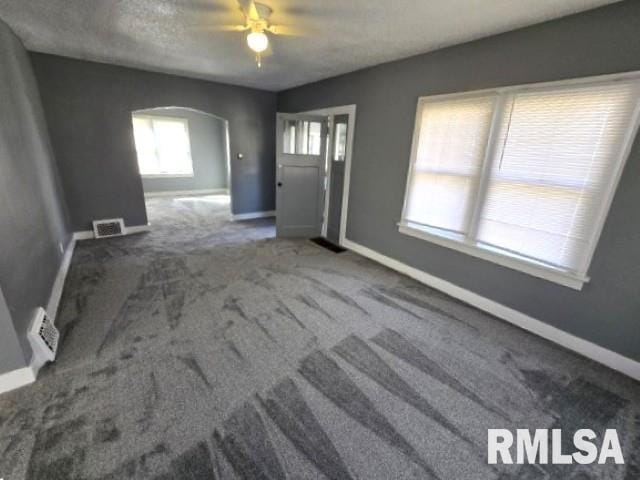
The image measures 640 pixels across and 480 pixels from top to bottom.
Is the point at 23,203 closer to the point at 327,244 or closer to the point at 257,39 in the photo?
the point at 257,39

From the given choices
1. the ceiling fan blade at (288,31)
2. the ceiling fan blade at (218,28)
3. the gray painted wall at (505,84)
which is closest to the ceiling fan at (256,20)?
the ceiling fan blade at (288,31)

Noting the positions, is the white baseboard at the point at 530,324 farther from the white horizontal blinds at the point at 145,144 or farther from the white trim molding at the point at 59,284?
the white horizontal blinds at the point at 145,144

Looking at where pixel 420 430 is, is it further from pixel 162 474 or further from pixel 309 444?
pixel 162 474

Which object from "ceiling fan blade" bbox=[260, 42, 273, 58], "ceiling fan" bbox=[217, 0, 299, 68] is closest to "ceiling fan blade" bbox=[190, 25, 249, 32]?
"ceiling fan" bbox=[217, 0, 299, 68]

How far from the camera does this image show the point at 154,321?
2.32 metres

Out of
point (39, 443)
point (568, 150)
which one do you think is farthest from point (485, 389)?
point (39, 443)

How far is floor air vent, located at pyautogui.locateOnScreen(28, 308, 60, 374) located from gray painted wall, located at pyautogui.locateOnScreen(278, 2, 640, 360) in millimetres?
3363

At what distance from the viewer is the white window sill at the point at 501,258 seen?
216cm

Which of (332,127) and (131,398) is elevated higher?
(332,127)

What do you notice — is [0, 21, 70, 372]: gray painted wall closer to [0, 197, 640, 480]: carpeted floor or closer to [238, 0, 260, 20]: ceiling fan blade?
[0, 197, 640, 480]: carpeted floor

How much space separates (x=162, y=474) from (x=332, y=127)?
4212mm

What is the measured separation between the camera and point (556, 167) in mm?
2131

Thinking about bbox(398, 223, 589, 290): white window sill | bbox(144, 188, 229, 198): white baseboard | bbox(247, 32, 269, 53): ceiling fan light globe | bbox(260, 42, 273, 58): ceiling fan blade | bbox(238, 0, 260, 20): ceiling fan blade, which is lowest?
bbox(144, 188, 229, 198): white baseboard

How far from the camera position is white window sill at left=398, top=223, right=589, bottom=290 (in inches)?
85.0
